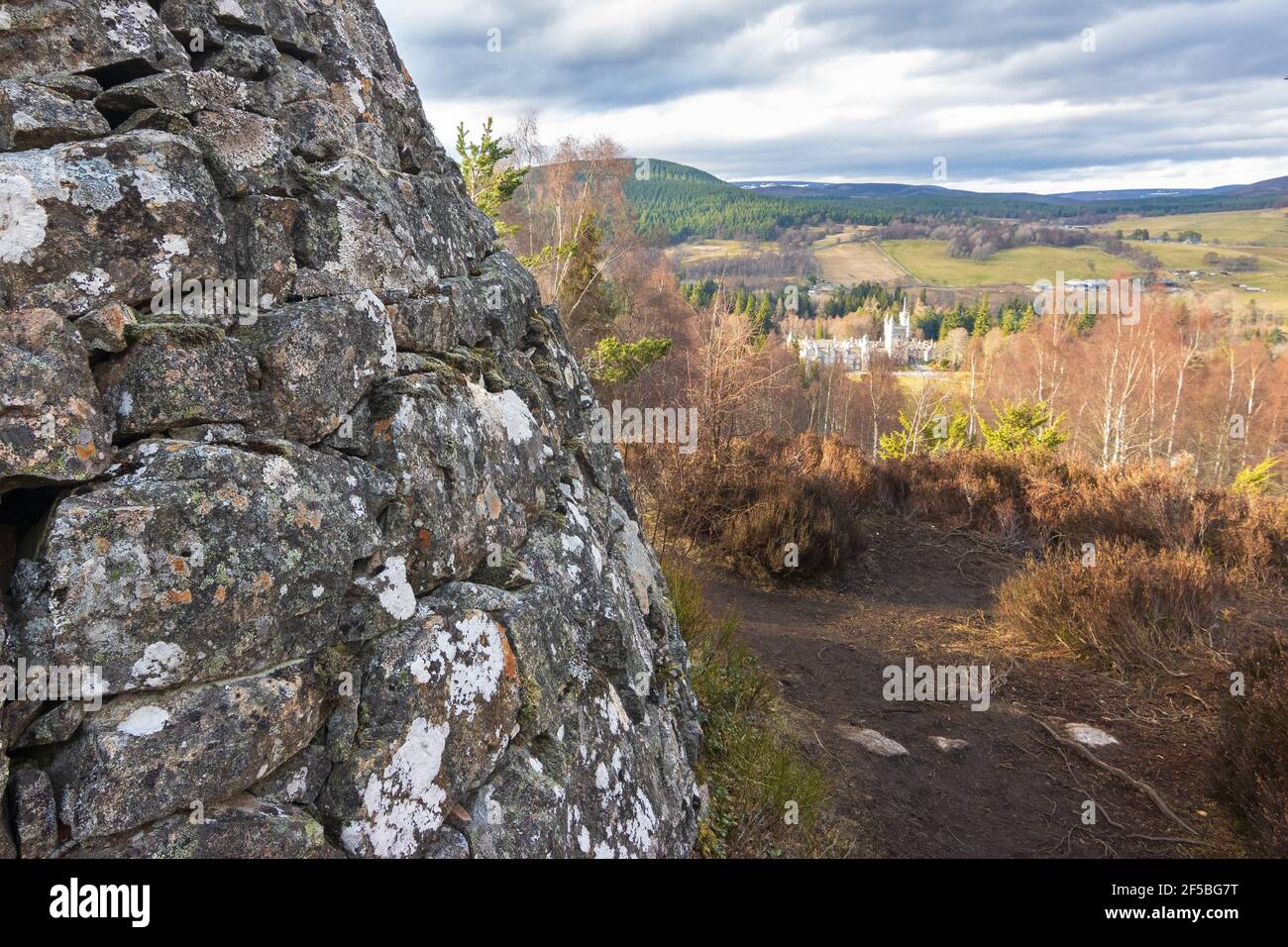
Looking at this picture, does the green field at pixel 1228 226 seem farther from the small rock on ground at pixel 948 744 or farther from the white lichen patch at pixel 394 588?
the white lichen patch at pixel 394 588

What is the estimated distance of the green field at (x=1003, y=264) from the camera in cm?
9031

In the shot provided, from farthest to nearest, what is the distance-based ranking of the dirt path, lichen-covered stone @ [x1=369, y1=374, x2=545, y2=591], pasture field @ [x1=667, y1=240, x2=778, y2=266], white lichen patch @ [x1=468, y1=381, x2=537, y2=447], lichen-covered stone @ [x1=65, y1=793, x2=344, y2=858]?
1. pasture field @ [x1=667, y1=240, x2=778, y2=266]
2. the dirt path
3. white lichen patch @ [x1=468, y1=381, x2=537, y2=447]
4. lichen-covered stone @ [x1=369, y1=374, x2=545, y2=591]
5. lichen-covered stone @ [x1=65, y1=793, x2=344, y2=858]

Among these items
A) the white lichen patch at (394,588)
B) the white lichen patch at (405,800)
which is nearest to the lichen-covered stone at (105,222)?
the white lichen patch at (394,588)

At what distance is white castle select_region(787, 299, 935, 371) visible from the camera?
47844 mm

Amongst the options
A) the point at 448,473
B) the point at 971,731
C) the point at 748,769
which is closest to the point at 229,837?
the point at 448,473

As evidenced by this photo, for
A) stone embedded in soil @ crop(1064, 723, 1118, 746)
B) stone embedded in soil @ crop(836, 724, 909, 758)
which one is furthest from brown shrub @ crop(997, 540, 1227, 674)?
stone embedded in soil @ crop(836, 724, 909, 758)

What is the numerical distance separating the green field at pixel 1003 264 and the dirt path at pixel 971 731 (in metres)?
92.3

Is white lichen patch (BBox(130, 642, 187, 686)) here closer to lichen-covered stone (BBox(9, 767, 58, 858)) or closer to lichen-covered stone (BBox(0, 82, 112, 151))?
lichen-covered stone (BBox(9, 767, 58, 858))

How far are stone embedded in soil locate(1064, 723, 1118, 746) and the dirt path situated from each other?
88 millimetres

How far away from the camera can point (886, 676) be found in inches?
254
